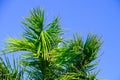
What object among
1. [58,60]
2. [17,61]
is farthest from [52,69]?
[17,61]

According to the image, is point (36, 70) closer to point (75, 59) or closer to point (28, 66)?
point (28, 66)

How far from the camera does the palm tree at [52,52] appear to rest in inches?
191

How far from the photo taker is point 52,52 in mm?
4898

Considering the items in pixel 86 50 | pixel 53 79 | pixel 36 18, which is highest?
pixel 36 18

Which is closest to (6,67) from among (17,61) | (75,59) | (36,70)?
(17,61)

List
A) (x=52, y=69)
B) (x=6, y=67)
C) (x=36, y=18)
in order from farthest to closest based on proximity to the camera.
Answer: (x=36, y=18)
(x=52, y=69)
(x=6, y=67)

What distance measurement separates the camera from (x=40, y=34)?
5.02m

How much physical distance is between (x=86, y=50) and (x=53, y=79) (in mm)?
626

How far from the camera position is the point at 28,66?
493 centimetres

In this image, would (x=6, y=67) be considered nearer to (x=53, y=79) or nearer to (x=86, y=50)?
(x=53, y=79)

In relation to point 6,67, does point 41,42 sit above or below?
above

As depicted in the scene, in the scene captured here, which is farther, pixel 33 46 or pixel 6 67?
pixel 33 46

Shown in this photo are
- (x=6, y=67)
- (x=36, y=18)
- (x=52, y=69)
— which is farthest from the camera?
(x=36, y=18)

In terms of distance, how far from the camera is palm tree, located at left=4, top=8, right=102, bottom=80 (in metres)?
4.84
